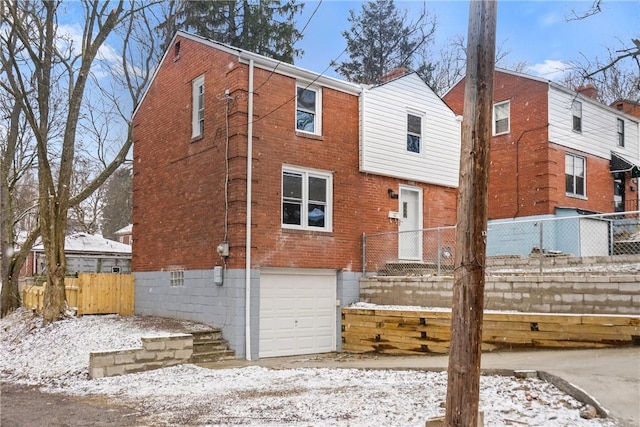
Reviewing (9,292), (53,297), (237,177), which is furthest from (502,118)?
(9,292)

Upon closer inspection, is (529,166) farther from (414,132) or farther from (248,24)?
(248,24)

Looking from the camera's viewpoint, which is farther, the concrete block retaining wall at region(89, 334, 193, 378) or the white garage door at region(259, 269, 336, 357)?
the white garage door at region(259, 269, 336, 357)

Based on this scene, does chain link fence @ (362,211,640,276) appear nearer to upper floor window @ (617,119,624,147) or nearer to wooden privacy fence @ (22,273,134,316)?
wooden privacy fence @ (22,273,134,316)

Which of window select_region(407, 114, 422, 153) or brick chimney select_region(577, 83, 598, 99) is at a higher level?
brick chimney select_region(577, 83, 598, 99)

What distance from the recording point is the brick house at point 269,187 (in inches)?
499

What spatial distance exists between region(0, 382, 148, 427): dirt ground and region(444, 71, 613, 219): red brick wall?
15386 millimetres

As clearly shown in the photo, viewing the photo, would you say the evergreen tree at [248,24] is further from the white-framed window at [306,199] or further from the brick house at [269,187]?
the white-framed window at [306,199]

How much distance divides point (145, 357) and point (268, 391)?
3.63 m

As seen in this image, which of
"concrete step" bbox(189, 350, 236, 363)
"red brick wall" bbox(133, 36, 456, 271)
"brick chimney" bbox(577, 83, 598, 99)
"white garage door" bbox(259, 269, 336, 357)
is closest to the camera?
"concrete step" bbox(189, 350, 236, 363)

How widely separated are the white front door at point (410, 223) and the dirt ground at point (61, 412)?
938 cm

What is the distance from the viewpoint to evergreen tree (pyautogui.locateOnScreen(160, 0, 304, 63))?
2533 cm

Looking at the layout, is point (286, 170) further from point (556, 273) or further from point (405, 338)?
point (556, 273)

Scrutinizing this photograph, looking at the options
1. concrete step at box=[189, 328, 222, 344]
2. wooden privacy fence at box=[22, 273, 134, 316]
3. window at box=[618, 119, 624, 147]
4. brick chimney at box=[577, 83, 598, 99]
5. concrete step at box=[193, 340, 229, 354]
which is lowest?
concrete step at box=[193, 340, 229, 354]

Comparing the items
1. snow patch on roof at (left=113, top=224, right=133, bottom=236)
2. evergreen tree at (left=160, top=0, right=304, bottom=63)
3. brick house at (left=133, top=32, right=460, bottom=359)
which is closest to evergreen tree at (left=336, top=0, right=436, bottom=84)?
evergreen tree at (left=160, top=0, right=304, bottom=63)
